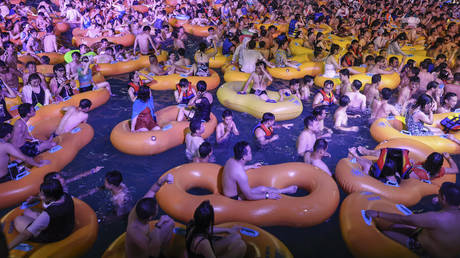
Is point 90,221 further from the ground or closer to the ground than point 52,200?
closer to the ground

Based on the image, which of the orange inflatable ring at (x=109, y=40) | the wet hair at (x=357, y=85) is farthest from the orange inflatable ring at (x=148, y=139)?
the orange inflatable ring at (x=109, y=40)

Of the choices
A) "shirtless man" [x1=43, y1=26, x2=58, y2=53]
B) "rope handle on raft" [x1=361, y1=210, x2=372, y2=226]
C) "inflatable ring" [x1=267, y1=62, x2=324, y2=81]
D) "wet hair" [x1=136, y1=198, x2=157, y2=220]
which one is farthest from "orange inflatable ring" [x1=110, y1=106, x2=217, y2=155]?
"shirtless man" [x1=43, y1=26, x2=58, y2=53]

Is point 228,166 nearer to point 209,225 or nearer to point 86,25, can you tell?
point 209,225

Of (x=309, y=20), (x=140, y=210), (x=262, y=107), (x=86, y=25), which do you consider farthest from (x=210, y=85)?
(x=309, y=20)

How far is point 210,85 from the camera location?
8.26 m

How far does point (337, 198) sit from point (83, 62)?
642cm

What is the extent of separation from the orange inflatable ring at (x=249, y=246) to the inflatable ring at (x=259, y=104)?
3.66 metres

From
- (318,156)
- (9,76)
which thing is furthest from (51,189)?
(9,76)

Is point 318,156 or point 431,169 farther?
point 318,156

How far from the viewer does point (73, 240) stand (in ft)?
11.2

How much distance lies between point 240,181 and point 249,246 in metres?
0.87

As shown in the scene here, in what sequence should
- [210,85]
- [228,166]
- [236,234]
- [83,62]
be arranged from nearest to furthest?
[236,234] < [228,166] < [83,62] < [210,85]

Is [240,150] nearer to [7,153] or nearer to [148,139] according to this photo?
[148,139]

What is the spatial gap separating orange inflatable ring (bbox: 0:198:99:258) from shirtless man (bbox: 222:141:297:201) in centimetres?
168
